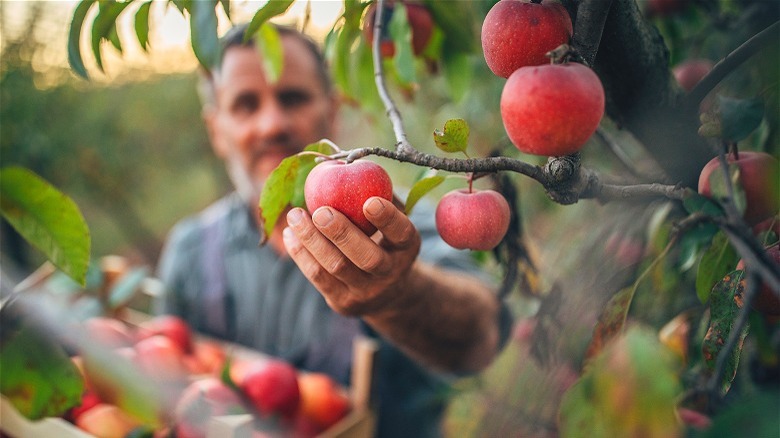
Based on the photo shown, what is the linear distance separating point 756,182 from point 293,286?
46.6 inches

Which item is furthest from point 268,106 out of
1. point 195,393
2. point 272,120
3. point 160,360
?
point 195,393

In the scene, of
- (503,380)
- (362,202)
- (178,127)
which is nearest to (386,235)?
(362,202)

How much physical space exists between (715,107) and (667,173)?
9 cm

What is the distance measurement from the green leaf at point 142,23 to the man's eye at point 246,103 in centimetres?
84

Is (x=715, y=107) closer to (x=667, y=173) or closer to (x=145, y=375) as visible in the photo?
(x=667, y=173)

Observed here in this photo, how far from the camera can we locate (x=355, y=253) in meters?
0.44

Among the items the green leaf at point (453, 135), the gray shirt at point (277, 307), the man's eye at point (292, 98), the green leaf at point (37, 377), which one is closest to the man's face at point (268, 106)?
the man's eye at point (292, 98)

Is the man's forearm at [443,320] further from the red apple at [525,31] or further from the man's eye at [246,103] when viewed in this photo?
the man's eye at [246,103]

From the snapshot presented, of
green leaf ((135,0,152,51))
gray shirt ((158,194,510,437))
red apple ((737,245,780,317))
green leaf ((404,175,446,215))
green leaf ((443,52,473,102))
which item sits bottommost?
gray shirt ((158,194,510,437))

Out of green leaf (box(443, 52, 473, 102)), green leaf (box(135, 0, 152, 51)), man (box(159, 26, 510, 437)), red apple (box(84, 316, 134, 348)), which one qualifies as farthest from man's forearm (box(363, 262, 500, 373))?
red apple (box(84, 316, 134, 348))

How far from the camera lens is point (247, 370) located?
34.9 inches

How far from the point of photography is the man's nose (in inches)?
53.7

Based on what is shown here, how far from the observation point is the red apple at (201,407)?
2.35ft

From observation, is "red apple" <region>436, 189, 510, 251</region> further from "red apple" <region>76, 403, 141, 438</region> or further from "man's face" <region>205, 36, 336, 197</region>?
"man's face" <region>205, 36, 336, 197</region>
